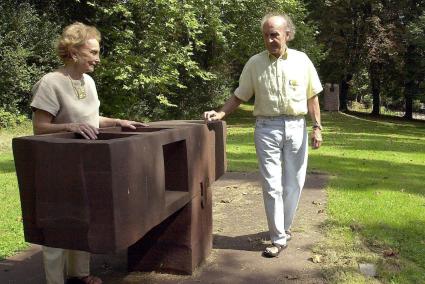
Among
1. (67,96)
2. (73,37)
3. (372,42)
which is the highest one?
(372,42)

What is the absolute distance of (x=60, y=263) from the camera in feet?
11.5

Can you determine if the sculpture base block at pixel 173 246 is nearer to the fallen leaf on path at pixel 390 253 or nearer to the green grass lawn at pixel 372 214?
the green grass lawn at pixel 372 214

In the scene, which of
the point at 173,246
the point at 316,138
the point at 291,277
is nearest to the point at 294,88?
the point at 316,138

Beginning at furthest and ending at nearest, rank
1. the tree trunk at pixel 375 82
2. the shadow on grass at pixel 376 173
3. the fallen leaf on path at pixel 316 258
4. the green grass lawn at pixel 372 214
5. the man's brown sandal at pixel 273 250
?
1. the tree trunk at pixel 375 82
2. the shadow on grass at pixel 376 173
3. the man's brown sandal at pixel 273 250
4. the fallen leaf on path at pixel 316 258
5. the green grass lawn at pixel 372 214

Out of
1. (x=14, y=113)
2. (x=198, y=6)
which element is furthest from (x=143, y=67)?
(x=14, y=113)

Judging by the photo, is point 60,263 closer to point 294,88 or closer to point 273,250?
point 273,250

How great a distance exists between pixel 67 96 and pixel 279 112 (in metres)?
1.84

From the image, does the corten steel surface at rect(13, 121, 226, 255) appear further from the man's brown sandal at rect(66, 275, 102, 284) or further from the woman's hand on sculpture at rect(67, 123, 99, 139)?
the man's brown sandal at rect(66, 275, 102, 284)

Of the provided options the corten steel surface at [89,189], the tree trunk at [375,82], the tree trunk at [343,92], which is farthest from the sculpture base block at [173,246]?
the tree trunk at [343,92]

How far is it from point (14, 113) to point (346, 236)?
701 inches

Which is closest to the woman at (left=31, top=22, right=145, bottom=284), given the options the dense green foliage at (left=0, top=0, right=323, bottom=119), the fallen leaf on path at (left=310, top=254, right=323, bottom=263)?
the fallen leaf on path at (left=310, top=254, right=323, bottom=263)

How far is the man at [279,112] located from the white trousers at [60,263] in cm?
164

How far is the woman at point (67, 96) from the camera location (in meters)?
3.48

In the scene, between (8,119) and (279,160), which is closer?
(279,160)
